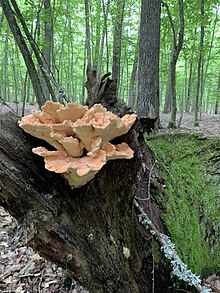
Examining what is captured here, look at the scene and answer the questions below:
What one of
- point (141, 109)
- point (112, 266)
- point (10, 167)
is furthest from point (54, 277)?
point (141, 109)

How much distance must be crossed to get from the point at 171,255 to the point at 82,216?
829mm

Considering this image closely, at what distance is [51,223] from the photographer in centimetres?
145

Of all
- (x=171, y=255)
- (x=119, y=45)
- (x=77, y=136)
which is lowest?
(x=171, y=255)

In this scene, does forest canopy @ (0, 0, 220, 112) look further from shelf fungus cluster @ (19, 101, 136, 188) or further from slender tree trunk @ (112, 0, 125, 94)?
shelf fungus cluster @ (19, 101, 136, 188)

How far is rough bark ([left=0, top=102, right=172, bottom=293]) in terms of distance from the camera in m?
1.44

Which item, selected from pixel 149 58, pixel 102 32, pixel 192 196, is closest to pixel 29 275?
pixel 192 196

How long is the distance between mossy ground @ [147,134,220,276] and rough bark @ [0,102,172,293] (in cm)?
55

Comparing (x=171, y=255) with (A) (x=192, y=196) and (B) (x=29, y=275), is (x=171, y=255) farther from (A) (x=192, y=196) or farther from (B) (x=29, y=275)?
(B) (x=29, y=275)

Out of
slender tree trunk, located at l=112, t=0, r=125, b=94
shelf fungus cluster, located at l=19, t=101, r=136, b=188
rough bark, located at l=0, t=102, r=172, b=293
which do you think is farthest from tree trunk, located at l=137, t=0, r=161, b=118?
shelf fungus cluster, located at l=19, t=101, r=136, b=188

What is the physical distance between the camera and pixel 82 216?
63.2 inches

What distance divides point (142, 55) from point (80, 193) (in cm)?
585

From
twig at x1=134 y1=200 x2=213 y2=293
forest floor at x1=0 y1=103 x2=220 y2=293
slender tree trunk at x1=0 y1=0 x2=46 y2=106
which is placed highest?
slender tree trunk at x1=0 y1=0 x2=46 y2=106

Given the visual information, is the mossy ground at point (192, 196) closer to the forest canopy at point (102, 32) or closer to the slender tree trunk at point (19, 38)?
the slender tree trunk at point (19, 38)

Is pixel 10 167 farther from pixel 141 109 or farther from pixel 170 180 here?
pixel 141 109
